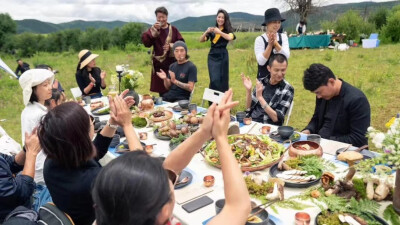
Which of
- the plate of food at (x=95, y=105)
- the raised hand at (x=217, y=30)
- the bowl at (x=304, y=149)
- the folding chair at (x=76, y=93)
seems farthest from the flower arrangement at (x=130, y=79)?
the bowl at (x=304, y=149)

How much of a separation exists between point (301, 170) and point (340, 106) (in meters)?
1.27

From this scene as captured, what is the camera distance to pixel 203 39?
19.8 ft

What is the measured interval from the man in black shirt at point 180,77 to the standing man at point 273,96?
135 cm

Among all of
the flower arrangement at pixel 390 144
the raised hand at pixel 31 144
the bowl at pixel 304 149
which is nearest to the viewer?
the flower arrangement at pixel 390 144

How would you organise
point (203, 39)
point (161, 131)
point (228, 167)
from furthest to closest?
point (203, 39) → point (161, 131) → point (228, 167)

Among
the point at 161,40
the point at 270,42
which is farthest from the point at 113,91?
the point at 270,42

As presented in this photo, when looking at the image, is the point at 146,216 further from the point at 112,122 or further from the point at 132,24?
the point at 132,24

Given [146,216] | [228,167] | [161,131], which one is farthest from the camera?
[161,131]

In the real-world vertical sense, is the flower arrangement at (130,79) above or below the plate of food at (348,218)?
above

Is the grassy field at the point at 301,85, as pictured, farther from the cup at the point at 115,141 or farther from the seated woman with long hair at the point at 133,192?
the seated woman with long hair at the point at 133,192

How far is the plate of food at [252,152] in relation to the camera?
8.05 feet

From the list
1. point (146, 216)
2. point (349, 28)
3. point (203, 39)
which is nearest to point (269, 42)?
point (203, 39)

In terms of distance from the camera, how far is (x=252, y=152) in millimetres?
2584

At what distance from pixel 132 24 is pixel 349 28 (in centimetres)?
1803
